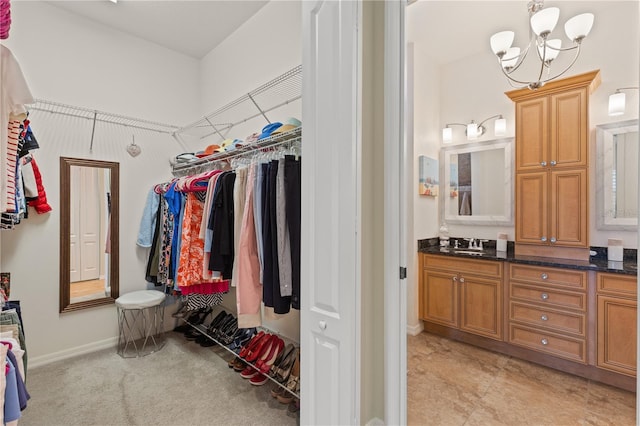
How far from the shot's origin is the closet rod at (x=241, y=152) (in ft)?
5.88

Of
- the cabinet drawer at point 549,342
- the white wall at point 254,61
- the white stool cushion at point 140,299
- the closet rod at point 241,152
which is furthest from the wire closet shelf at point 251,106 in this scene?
the cabinet drawer at point 549,342

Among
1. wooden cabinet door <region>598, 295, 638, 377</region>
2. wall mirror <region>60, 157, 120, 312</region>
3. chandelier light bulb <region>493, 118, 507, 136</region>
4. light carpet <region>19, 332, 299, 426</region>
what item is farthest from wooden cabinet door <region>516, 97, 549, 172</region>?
wall mirror <region>60, 157, 120, 312</region>

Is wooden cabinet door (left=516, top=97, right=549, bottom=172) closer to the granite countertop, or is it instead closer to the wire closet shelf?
the granite countertop

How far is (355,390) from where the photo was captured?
51.7 inches

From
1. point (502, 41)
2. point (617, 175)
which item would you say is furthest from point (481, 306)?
point (502, 41)

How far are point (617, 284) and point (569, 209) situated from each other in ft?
2.21

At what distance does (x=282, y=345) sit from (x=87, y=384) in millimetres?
1471

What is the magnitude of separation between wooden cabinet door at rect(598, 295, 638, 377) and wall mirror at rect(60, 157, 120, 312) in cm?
408

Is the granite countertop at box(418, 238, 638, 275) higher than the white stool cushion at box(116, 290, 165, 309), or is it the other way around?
the granite countertop at box(418, 238, 638, 275)

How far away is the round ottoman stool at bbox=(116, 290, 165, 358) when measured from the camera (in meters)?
2.60

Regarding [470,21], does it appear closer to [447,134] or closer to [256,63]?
[447,134]

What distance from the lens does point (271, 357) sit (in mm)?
2045

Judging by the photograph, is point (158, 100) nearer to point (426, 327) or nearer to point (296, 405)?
point (296, 405)

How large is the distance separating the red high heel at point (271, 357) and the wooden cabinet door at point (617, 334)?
2.31 meters
